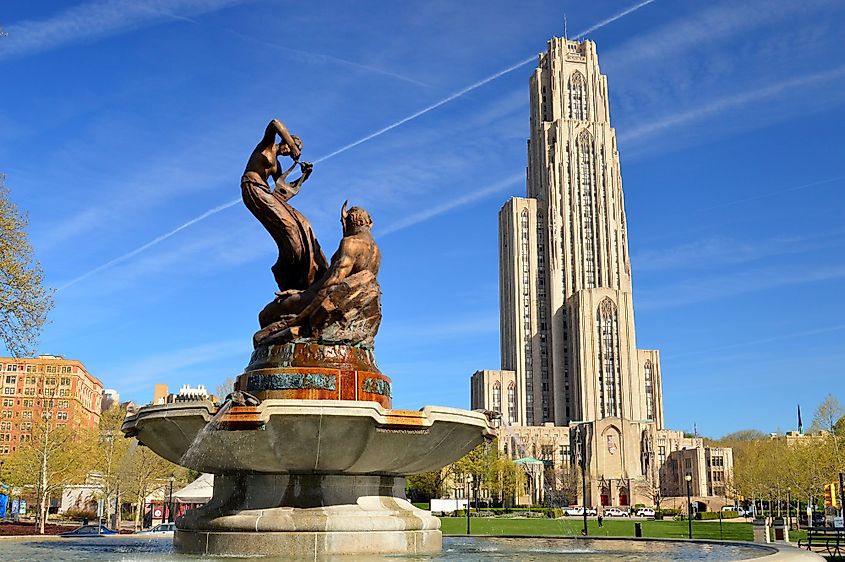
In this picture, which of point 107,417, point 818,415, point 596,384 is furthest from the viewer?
point 596,384

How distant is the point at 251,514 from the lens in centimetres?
1498

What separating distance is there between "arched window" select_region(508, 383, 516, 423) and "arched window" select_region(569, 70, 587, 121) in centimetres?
5027

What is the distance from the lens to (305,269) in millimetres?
17234

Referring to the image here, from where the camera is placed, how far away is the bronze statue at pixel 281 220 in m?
17.2

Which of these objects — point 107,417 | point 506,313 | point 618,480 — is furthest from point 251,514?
point 506,313

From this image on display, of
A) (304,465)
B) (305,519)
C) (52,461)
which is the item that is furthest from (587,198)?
(305,519)

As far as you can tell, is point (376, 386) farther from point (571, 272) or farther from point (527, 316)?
point (527, 316)

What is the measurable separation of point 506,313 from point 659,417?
31.8m

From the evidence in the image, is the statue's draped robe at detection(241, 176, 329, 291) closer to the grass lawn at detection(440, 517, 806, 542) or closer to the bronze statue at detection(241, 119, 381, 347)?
the bronze statue at detection(241, 119, 381, 347)

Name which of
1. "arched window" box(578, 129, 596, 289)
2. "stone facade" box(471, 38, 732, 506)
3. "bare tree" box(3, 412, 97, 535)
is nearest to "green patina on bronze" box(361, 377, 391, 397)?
"bare tree" box(3, 412, 97, 535)

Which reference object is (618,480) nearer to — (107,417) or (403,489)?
(107,417)

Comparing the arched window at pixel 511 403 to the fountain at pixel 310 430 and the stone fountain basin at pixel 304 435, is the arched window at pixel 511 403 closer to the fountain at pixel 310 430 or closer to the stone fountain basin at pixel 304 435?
the fountain at pixel 310 430

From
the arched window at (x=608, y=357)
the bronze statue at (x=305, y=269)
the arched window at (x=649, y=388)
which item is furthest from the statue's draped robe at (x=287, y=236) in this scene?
the arched window at (x=649, y=388)

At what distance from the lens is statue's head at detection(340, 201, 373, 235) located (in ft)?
55.1
